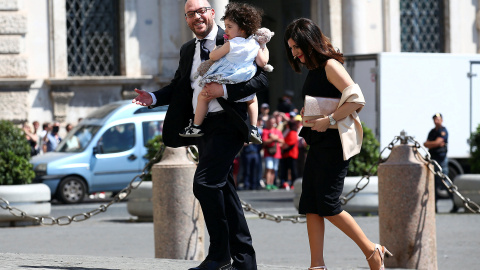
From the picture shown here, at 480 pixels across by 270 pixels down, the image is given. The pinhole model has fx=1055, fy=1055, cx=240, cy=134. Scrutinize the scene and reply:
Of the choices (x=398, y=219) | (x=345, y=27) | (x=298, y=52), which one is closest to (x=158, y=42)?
(x=345, y=27)

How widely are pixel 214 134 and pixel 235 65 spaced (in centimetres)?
45

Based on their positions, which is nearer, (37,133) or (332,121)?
(332,121)

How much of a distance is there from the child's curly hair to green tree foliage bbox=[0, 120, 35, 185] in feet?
24.7

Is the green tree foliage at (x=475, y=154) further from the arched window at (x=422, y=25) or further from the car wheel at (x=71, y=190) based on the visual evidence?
the arched window at (x=422, y=25)

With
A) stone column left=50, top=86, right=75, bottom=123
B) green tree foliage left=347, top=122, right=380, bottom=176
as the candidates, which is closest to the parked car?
stone column left=50, top=86, right=75, bottom=123

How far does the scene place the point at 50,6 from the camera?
23.5m

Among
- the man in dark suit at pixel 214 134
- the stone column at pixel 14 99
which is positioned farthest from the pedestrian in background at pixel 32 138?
the man in dark suit at pixel 214 134

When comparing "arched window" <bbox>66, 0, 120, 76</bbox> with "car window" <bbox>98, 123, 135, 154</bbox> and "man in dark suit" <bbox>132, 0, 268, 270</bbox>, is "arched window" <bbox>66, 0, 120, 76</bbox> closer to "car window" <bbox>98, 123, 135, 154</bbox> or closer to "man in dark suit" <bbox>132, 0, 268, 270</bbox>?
"car window" <bbox>98, 123, 135, 154</bbox>

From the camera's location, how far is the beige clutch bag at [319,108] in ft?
21.9

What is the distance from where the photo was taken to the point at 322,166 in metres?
6.62

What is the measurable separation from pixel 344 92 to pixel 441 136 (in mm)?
10947

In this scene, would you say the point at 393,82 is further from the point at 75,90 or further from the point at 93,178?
the point at 75,90

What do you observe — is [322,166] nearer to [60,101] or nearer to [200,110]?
[200,110]

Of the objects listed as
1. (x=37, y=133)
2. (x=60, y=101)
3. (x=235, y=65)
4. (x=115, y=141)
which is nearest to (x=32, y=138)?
(x=37, y=133)
